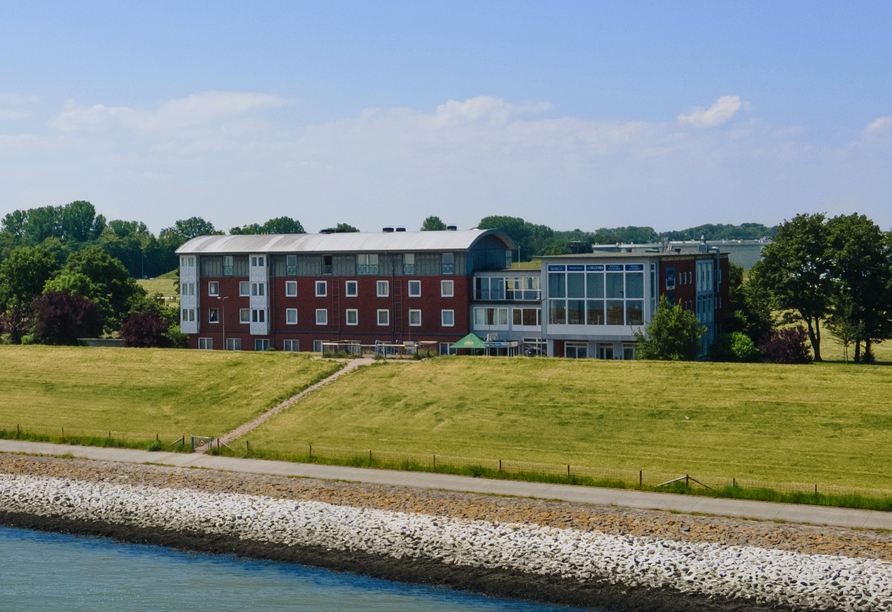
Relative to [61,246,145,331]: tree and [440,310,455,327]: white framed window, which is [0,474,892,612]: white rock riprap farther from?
[61,246,145,331]: tree

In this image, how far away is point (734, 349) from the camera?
62.5 m

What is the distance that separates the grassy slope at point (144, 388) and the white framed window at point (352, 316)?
9231 mm

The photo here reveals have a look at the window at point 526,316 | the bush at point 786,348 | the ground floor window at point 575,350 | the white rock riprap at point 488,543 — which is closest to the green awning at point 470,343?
the window at point 526,316

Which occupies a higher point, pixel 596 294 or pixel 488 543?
pixel 596 294

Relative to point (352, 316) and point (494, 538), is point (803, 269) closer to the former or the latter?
point (352, 316)

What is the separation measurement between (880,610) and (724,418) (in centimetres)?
1930

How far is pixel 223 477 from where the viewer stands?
37344 millimetres

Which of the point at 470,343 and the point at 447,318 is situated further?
the point at 447,318

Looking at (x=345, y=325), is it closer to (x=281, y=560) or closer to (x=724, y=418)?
(x=724, y=418)

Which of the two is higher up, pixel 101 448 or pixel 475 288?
pixel 475 288

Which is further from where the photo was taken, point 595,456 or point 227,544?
point 595,456

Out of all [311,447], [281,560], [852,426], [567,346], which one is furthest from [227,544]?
[567,346]

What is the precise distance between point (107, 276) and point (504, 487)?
82422mm

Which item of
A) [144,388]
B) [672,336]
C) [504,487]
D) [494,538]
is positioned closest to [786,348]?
[672,336]
